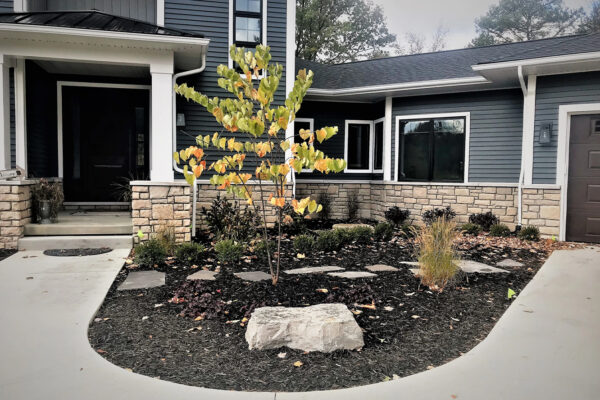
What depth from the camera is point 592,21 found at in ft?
70.5

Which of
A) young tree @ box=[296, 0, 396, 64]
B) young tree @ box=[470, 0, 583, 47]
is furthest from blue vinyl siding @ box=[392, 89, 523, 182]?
young tree @ box=[470, 0, 583, 47]

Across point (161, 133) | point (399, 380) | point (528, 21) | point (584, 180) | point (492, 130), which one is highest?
point (528, 21)

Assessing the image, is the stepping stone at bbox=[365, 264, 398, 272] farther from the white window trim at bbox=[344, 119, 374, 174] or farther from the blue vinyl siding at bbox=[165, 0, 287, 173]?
the white window trim at bbox=[344, 119, 374, 174]

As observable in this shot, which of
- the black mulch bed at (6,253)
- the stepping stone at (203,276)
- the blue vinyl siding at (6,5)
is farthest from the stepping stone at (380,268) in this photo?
the blue vinyl siding at (6,5)

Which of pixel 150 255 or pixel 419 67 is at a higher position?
pixel 419 67

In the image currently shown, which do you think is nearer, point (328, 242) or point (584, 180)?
point (328, 242)

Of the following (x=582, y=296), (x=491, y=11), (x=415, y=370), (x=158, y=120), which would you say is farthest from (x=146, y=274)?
(x=491, y=11)

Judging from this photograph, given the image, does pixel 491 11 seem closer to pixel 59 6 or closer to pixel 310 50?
pixel 310 50

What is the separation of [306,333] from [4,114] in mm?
5385

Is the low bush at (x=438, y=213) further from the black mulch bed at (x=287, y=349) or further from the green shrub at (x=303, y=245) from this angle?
the black mulch bed at (x=287, y=349)

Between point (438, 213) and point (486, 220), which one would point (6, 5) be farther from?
point (486, 220)

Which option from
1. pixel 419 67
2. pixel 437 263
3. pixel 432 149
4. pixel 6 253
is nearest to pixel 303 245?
pixel 437 263

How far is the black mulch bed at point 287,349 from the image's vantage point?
247 centimetres

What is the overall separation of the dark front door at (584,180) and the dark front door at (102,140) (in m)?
7.39
